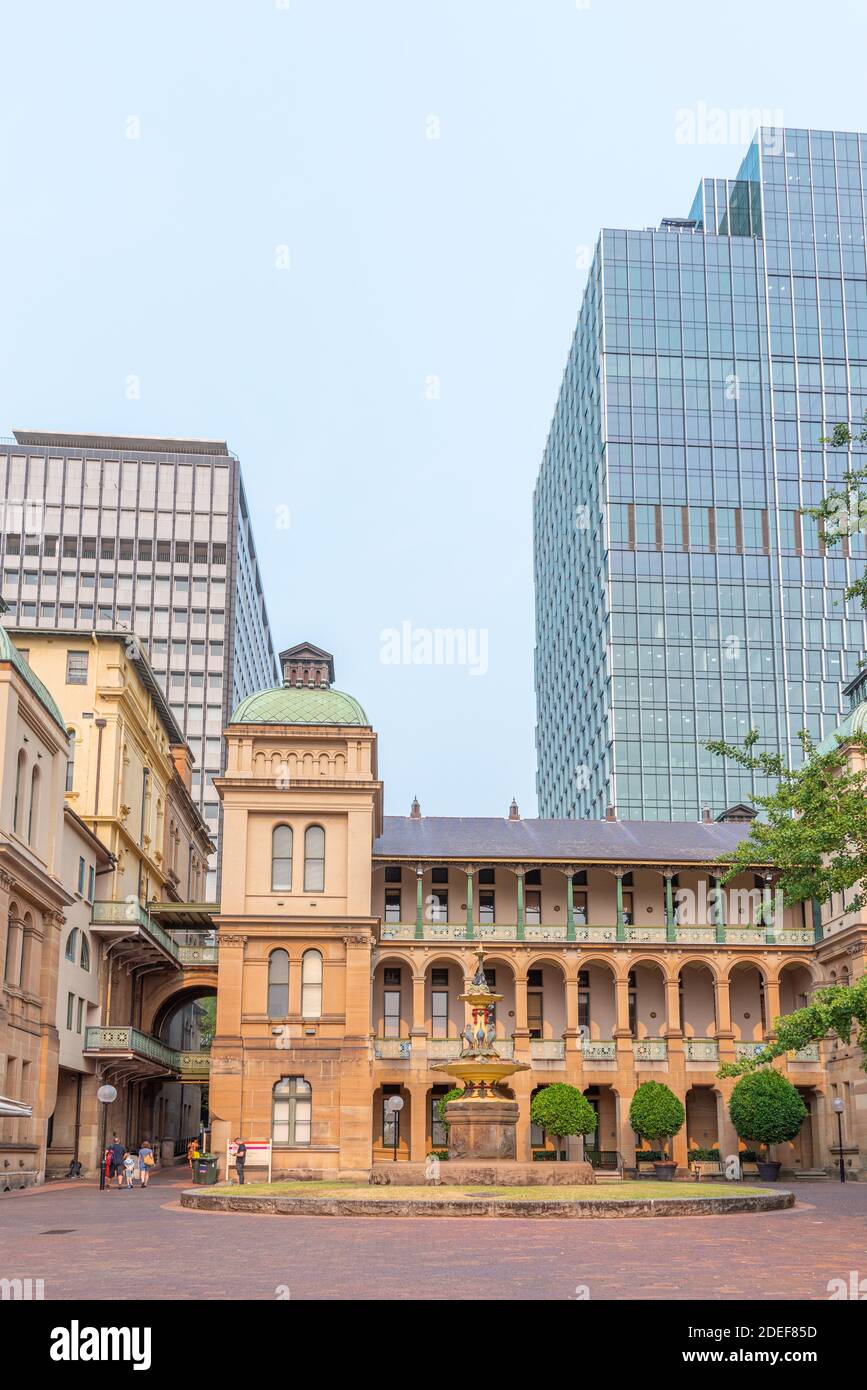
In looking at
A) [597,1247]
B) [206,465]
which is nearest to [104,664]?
[597,1247]

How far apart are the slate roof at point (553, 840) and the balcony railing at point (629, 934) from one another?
306 centimetres

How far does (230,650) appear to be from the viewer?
120 meters

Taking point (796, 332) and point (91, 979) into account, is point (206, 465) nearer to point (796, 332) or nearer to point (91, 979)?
point (796, 332)

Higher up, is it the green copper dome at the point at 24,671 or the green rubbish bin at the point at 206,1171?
the green copper dome at the point at 24,671

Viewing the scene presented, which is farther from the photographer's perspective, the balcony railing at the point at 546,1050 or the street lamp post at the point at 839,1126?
the balcony railing at the point at 546,1050

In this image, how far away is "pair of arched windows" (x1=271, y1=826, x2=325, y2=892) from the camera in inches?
2255

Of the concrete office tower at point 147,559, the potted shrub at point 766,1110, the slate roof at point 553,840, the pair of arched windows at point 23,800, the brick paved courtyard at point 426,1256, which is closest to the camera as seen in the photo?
the brick paved courtyard at point 426,1256

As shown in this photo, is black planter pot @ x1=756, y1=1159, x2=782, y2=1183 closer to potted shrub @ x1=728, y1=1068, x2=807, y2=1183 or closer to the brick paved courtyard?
potted shrub @ x1=728, y1=1068, x2=807, y2=1183

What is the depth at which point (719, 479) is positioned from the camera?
127 m

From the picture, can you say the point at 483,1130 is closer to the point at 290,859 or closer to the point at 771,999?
the point at 290,859

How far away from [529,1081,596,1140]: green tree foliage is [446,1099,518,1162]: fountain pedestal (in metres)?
18.9

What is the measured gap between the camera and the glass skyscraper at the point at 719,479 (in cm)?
12412

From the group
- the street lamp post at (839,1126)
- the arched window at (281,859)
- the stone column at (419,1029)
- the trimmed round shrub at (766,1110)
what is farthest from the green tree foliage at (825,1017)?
the stone column at (419,1029)

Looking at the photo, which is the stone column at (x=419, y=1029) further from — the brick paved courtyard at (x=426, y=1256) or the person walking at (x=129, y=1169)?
the brick paved courtyard at (x=426, y=1256)
